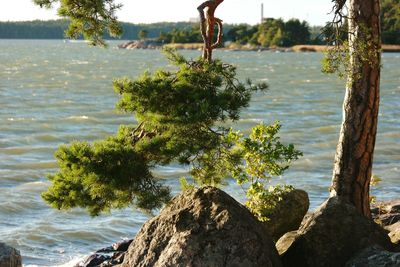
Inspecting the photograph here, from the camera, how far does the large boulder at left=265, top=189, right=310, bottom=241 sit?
34.9 ft

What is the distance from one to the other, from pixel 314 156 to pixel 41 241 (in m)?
10.8

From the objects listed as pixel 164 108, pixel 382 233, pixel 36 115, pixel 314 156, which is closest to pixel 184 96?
pixel 164 108

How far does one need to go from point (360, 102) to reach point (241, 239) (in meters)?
2.79

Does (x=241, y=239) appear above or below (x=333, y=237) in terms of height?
above

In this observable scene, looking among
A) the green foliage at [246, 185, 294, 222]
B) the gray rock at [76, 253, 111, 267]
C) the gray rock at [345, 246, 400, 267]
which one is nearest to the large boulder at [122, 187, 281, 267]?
the gray rock at [345, 246, 400, 267]

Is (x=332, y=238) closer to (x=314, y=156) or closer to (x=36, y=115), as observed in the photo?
(x=314, y=156)

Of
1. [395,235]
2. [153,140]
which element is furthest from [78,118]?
[153,140]

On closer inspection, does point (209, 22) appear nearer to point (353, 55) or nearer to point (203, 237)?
point (353, 55)

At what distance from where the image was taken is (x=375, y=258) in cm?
789

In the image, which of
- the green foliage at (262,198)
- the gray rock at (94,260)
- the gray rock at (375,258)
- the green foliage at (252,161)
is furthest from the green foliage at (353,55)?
the gray rock at (94,260)

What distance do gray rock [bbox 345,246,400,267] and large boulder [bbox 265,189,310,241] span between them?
2.55 metres

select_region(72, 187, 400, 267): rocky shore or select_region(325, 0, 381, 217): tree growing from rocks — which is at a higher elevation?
select_region(325, 0, 381, 217): tree growing from rocks

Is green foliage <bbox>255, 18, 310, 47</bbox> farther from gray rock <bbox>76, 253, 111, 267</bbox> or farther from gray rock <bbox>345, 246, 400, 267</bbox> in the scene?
gray rock <bbox>345, 246, 400, 267</bbox>

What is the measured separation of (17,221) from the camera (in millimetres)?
16141
